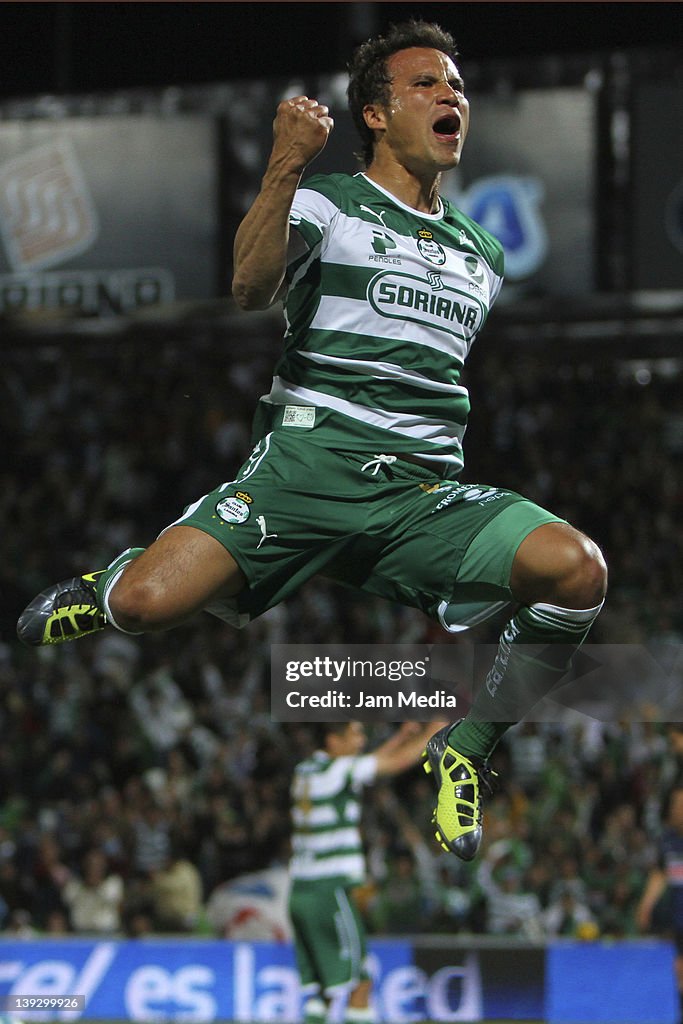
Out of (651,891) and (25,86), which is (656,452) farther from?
(25,86)

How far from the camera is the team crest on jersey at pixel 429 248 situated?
4641mm

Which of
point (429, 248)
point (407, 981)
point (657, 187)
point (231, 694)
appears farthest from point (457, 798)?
point (657, 187)

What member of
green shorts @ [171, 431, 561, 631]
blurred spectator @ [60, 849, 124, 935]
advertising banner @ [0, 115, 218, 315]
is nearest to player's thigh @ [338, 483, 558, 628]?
green shorts @ [171, 431, 561, 631]

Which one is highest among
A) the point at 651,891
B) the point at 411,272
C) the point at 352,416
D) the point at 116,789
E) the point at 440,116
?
the point at 440,116

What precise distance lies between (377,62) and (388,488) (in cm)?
143

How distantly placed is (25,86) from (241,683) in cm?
798

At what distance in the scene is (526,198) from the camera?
13.6 metres

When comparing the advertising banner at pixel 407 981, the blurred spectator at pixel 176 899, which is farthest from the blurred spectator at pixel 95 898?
the advertising banner at pixel 407 981

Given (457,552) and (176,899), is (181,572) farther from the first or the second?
(176,899)

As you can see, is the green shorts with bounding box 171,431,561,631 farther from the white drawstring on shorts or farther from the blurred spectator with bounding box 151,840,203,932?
the blurred spectator with bounding box 151,840,203,932

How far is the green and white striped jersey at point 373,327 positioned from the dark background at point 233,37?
1065 cm

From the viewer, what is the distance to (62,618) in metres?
4.75

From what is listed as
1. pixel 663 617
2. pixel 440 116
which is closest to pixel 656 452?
pixel 663 617

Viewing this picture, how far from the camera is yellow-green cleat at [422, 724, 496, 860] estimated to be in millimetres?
4457
